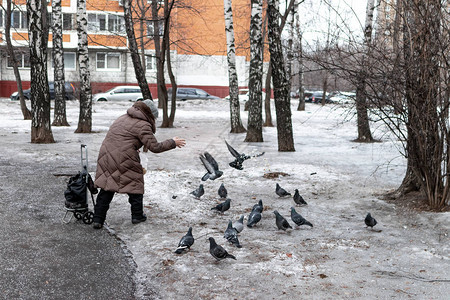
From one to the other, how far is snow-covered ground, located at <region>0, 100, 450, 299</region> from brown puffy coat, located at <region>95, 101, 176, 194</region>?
0.61 metres

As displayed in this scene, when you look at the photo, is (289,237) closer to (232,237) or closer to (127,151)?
(232,237)

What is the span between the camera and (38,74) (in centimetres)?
1434

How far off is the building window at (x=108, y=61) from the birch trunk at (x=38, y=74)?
3620 centimetres

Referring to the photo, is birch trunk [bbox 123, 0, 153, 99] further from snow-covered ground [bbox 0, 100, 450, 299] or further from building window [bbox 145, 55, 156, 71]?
building window [bbox 145, 55, 156, 71]

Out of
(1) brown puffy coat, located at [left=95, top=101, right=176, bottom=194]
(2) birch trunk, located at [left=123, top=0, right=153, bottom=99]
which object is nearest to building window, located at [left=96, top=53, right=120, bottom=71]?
(2) birch trunk, located at [left=123, top=0, right=153, bottom=99]

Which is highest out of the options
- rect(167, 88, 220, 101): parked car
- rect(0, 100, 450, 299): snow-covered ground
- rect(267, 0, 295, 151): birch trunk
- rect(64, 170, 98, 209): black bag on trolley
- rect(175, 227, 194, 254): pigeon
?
rect(267, 0, 295, 151): birch trunk

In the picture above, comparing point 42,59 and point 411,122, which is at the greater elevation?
point 42,59

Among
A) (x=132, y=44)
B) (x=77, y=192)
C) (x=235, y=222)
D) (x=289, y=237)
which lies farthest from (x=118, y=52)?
(x=289, y=237)

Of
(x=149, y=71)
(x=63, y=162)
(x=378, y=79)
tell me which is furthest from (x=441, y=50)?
(x=149, y=71)

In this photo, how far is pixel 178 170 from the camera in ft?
36.8

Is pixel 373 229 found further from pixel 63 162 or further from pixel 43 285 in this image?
pixel 63 162

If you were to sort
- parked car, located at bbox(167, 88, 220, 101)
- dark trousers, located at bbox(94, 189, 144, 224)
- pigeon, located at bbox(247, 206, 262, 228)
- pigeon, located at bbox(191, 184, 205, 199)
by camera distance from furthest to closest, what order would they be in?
parked car, located at bbox(167, 88, 220, 101) → pigeon, located at bbox(191, 184, 205, 199) → pigeon, located at bbox(247, 206, 262, 228) → dark trousers, located at bbox(94, 189, 144, 224)

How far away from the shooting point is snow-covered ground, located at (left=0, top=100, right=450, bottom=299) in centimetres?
489

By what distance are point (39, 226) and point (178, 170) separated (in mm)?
4699
